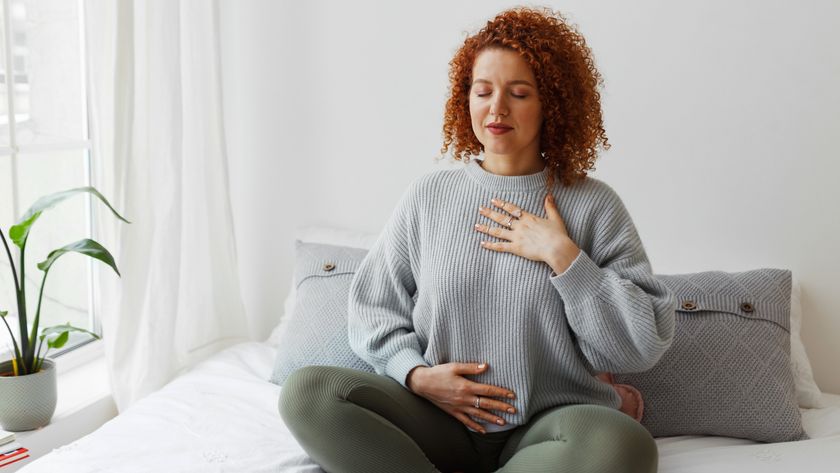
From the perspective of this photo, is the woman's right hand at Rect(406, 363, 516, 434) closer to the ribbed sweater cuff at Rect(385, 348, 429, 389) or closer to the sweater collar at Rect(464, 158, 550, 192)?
the ribbed sweater cuff at Rect(385, 348, 429, 389)

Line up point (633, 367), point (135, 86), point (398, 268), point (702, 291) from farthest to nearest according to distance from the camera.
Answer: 1. point (135, 86)
2. point (702, 291)
3. point (398, 268)
4. point (633, 367)

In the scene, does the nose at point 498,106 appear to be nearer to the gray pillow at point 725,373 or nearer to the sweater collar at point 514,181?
the sweater collar at point 514,181

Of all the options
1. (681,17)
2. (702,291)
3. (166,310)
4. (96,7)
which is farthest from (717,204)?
(96,7)

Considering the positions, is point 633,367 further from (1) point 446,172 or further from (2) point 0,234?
(2) point 0,234

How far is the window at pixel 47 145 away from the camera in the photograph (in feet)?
6.63

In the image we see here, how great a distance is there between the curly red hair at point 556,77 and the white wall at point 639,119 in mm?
498

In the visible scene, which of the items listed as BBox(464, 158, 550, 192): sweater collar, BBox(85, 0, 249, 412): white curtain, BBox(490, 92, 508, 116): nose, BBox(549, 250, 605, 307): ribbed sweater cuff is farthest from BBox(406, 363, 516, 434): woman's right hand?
BBox(85, 0, 249, 412): white curtain

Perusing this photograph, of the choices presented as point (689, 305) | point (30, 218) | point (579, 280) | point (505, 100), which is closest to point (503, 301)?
point (579, 280)

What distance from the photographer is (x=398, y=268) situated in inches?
68.6

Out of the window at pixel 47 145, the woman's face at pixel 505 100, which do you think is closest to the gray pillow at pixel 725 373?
the woman's face at pixel 505 100

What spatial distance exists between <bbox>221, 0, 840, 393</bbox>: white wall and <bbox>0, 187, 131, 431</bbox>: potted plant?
2.45 feet

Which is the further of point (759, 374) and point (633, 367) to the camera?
point (759, 374)

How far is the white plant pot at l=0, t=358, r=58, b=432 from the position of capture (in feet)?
6.08

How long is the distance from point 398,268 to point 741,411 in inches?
30.6
